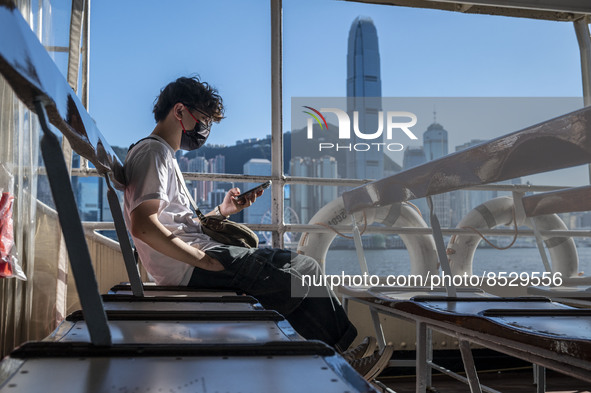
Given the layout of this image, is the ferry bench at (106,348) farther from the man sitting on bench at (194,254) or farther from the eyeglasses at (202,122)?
the eyeglasses at (202,122)

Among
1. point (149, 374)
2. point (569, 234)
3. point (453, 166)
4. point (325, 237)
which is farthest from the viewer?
point (569, 234)

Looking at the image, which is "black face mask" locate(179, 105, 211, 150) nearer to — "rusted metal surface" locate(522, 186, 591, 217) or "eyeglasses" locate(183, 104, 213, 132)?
"eyeglasses" locate(183, 104, 213, 132)

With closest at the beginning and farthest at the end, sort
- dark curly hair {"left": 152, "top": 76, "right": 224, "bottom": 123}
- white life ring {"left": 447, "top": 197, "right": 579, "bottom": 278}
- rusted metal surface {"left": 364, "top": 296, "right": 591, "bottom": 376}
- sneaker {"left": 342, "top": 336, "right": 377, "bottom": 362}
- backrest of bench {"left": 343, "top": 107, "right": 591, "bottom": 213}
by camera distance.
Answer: rusted metal surface {"left": 364, "top": 296, "right": 591, "bottom": 376} → backrest of bench {"left": 343, "top": 107, "right": 591, "bottom": 213} → dark curly hair {"left": 152, "top": 76, "right": 224, "bottom": 123} → sneaker {"left": 342, "top": 336, "right": 377, "bottom": 362} → white life ring {"left": 447, "top": 197, "right": 579, "bottom": 278}

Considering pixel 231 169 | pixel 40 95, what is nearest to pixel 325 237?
pixel 231 169

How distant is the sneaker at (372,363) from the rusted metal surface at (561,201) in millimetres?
1279

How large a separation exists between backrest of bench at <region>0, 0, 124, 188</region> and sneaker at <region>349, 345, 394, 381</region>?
1.42m

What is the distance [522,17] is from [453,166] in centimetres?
218

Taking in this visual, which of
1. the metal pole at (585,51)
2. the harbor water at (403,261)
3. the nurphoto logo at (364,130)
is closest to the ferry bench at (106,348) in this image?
the nurphoto logo at (364,130)

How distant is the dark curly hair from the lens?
1.65 m

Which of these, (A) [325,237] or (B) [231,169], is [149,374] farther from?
(A) [325,237]

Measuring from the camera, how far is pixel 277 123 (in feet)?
9.09

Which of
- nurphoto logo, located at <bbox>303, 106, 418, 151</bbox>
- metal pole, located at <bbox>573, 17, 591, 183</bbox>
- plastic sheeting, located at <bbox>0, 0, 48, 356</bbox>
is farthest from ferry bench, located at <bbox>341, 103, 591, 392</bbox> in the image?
metal pole, located at <bbox>573, 17, 591, 183</bbox>

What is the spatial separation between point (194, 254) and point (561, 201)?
6.80 feet

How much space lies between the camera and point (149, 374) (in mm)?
578
